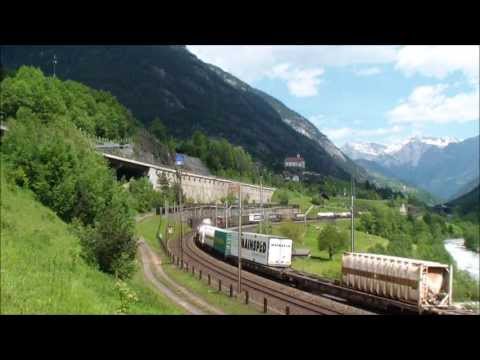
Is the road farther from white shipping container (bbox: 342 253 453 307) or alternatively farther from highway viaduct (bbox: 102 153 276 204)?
white shipping container (bbox: 342 253 453 307)

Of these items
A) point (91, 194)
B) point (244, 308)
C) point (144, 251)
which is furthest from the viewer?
point (144, 251)

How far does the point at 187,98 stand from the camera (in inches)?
2857

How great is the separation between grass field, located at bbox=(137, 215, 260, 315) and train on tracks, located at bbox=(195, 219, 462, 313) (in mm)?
4888

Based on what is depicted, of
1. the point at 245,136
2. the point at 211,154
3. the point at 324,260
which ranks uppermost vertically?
the point at 245,136

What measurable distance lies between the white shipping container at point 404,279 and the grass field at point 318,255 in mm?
11146

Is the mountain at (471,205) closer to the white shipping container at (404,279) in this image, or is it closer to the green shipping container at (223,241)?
the white shipping container at (404,279)

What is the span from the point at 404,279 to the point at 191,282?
1000 cm

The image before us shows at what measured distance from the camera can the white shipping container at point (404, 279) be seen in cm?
1689
